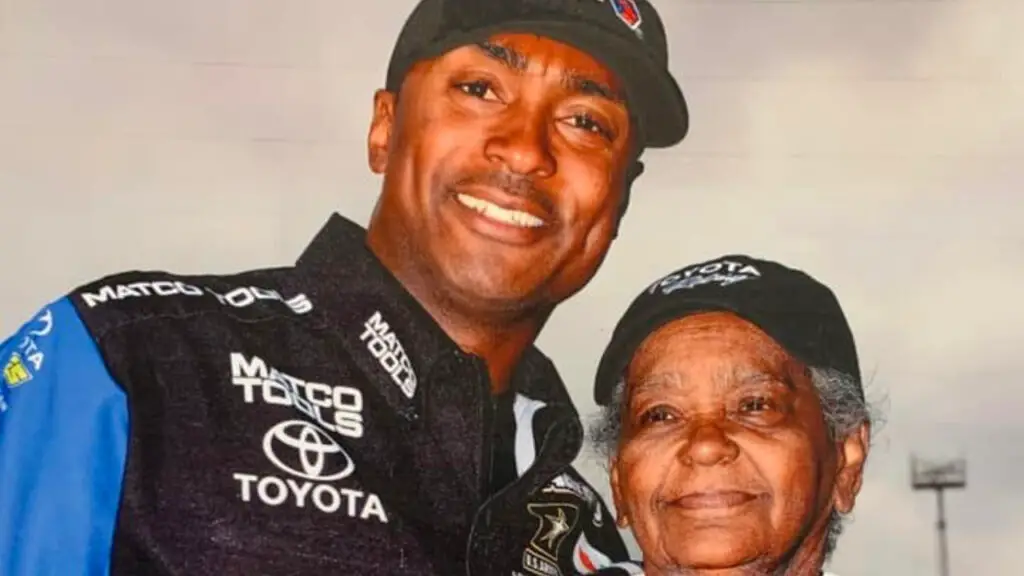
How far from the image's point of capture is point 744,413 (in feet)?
4.77

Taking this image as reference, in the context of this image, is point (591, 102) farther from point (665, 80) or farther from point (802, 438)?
point (802, 438)

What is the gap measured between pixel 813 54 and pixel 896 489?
60 centimetres

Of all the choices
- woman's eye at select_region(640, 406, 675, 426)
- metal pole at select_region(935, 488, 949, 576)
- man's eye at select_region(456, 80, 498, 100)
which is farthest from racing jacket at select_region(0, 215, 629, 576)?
metal pole at select_region(935, 488, 949, 576)

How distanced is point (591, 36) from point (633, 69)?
0.27 feet

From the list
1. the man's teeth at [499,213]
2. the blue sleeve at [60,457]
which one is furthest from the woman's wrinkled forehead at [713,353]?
the blue sleeve at [60,457]

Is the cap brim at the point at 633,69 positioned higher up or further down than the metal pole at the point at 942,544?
higher up

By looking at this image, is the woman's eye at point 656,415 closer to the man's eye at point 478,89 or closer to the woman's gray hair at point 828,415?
the woman's gray hair at point 828,415

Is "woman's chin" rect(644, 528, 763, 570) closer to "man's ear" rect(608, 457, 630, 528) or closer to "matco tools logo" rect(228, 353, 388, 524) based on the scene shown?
"man's ear" rect(608, 457, 630, 528)

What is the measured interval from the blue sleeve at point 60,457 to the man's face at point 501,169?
1.31 ft

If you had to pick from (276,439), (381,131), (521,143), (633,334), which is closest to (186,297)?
(276,439)

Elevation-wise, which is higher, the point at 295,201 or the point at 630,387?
the point at 295,201

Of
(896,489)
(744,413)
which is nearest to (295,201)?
(744,413)

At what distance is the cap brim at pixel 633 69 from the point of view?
1510 millimetres

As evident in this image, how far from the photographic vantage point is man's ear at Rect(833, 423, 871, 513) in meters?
1.52
